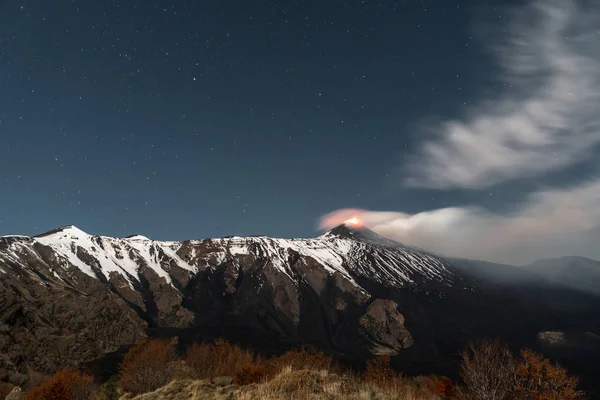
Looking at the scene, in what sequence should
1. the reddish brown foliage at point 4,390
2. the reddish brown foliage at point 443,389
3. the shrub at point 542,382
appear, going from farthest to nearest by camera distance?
the reddish brown foliage at point 4,390 < the shrub at point 542,382 < the reddish brown foliage at point 443,389

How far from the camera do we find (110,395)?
1437 inches

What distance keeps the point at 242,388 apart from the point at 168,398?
7.01 feet

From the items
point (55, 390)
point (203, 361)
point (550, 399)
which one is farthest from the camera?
point (203, 361)

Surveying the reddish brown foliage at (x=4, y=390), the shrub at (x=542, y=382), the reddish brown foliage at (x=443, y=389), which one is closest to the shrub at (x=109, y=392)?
the reddish brown foliage at (x=443, y=389)

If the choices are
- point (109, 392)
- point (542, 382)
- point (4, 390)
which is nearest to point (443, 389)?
point (542, 382)

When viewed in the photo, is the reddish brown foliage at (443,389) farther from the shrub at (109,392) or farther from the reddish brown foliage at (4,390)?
the reddish brown foliage at (4,390)

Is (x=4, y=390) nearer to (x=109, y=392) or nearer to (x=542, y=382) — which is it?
(x=109, y=392)

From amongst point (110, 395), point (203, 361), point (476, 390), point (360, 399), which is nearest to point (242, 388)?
point (360, 399)

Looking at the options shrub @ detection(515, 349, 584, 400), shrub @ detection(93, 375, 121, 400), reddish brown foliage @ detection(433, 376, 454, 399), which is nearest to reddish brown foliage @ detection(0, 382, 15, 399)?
shrub @ detection(93, 375, 121, 400)

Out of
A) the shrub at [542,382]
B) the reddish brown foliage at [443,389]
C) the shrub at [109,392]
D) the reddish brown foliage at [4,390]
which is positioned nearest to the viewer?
the reddish brown foliage at [443,389]

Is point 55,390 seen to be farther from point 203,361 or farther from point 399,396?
point 399,396

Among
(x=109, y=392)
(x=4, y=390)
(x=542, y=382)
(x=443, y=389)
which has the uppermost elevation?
(x=109, y=392)

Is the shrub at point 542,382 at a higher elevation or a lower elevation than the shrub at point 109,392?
lower

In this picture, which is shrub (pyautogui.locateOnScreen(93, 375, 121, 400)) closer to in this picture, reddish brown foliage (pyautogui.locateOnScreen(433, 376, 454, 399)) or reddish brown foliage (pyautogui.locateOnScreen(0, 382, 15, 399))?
reddish brown foliage (pyautogui.locateOnScreen(433, 376, 454, 399))
